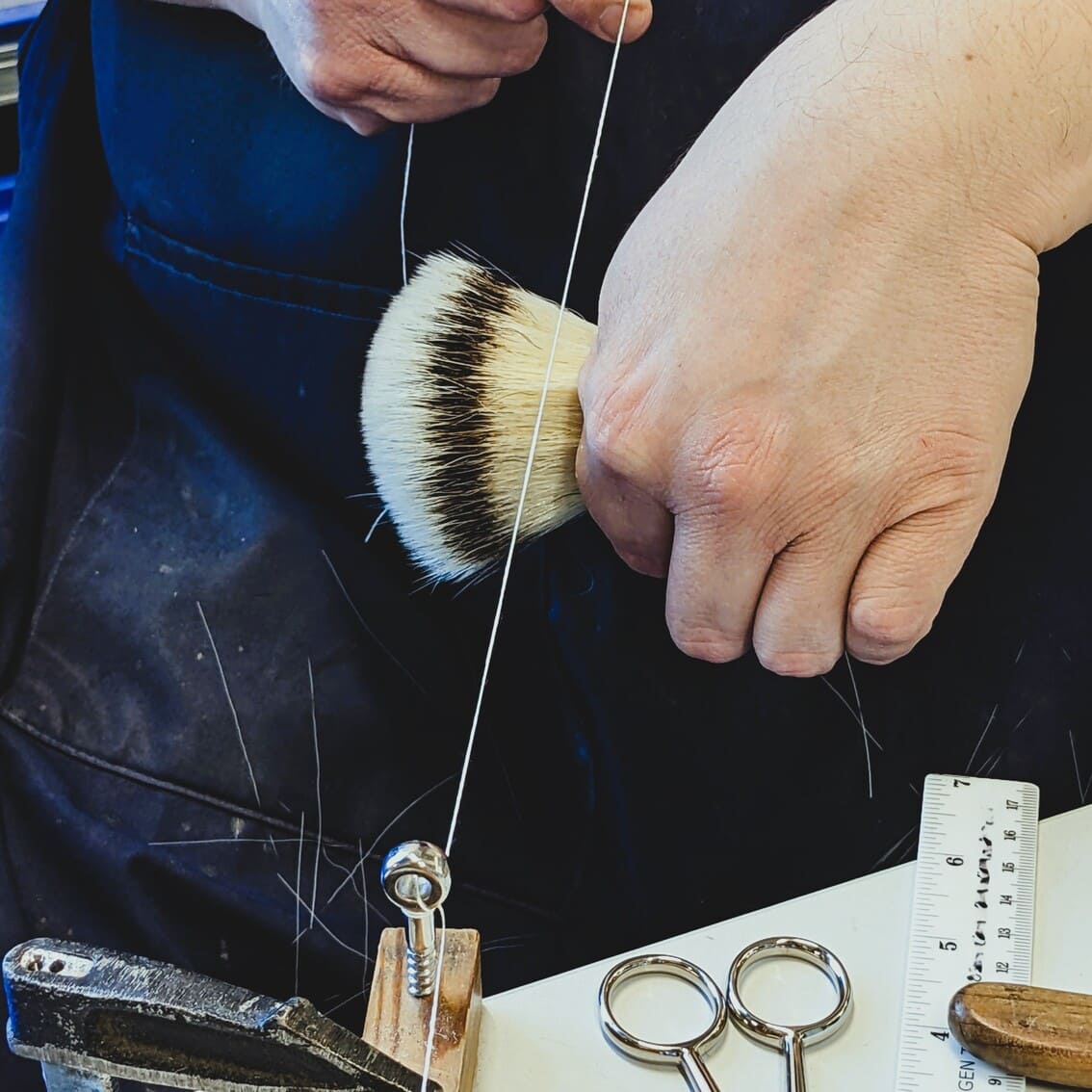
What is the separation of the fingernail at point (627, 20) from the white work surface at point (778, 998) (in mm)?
473

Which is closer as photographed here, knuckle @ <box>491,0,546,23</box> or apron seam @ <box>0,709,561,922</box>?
knuckle @ <box>491,0,546,23</box>

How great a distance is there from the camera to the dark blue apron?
799 millimetres

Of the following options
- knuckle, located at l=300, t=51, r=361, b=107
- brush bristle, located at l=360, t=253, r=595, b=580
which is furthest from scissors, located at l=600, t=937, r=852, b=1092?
knuckle, located at l=300, t=51, r=361, b=107

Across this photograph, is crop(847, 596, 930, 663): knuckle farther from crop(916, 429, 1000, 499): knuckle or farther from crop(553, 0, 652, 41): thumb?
crop(553, 0, 652, 41): thumb

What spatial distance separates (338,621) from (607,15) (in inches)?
16.1

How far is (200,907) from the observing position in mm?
848

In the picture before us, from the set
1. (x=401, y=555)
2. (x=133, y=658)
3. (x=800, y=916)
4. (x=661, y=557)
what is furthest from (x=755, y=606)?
(x=133, y=658)

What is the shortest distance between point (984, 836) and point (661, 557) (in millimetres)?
255

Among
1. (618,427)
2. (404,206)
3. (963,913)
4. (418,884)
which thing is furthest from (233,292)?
(963,913)

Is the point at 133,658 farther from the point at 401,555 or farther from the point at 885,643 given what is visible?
the point at 885,643

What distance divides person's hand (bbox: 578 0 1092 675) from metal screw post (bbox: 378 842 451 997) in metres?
0.20

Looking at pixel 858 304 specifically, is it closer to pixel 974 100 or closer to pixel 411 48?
pixel 974 100

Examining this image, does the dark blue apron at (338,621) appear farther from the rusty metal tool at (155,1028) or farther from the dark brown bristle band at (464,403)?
the rusty metal tool at (155,1028)

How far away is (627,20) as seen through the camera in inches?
27.0
